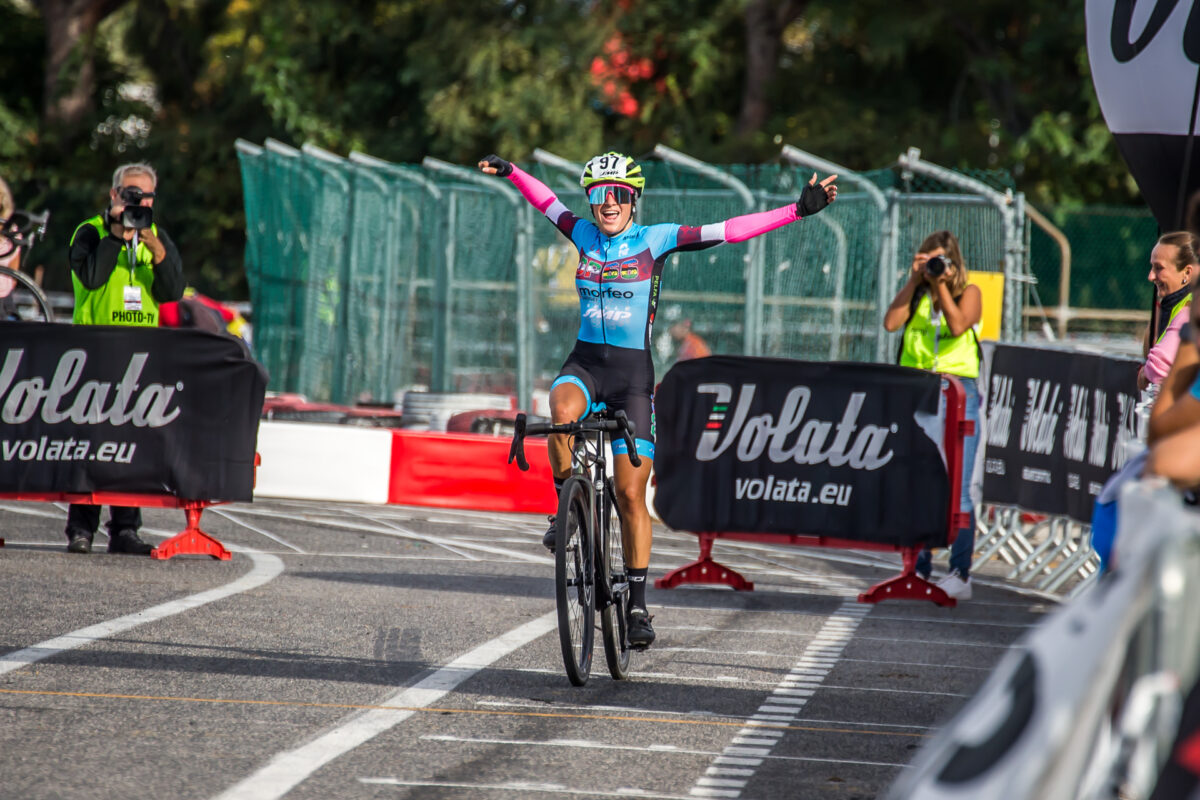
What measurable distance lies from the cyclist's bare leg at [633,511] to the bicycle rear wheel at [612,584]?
0.14 feet

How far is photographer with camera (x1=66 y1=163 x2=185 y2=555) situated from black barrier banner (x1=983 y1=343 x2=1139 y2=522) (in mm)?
5609

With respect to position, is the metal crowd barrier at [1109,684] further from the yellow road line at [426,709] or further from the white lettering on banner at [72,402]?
the white lettering on banner at [72,402]

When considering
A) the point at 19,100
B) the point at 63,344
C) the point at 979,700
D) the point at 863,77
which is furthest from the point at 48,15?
the point at 979,700

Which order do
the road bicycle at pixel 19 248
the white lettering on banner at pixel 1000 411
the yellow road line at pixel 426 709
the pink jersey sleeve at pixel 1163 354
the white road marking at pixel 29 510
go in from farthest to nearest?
the road bicycle at pixel 19 248 < the white road marking at pixel 29 510 < the white lettering on banner at pixel 1000 411 < the pink jersey sleeve at pixel 1163 354 < the yellow road line at pixel 426 709

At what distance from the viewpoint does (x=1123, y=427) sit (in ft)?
33.0

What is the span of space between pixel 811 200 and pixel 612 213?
894 mm

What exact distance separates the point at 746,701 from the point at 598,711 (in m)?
0.65

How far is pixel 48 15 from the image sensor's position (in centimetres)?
3925

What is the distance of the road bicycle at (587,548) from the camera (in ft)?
21.9

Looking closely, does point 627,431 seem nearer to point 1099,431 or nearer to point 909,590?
point 909,590

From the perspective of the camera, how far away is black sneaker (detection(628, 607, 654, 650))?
7195mm

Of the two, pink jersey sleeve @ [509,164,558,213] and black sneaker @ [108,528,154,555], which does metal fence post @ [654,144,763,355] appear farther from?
pink jersey sleeve @ [509,164,558,213]

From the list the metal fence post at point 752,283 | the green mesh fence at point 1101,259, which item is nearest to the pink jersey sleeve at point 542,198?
the metal fence post at point 752,283

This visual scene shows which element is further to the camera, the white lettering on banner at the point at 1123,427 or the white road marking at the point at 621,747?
the white lettering on banner at the point at 1123,427
